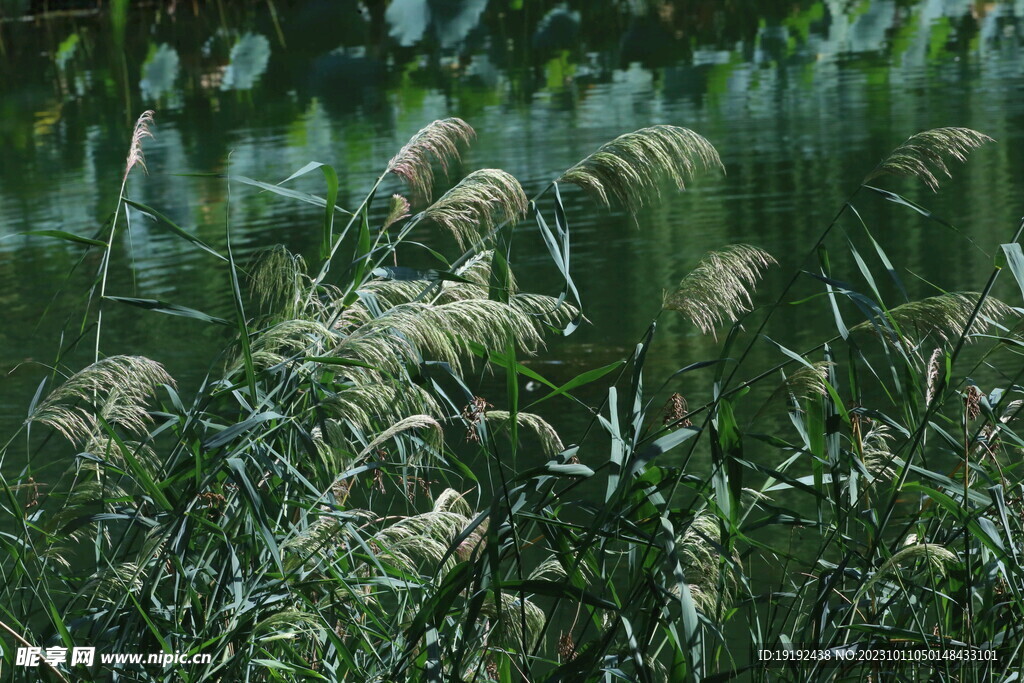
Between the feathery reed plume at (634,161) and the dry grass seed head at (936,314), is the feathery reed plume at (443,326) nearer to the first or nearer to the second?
the feathery reed plume at (634,161)

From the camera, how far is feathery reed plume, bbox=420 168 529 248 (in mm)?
2424

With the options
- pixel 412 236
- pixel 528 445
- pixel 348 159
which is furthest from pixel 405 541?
pixel 348 159

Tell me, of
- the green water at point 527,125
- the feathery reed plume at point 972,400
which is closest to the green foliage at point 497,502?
the feathery reed plume at point 972,400

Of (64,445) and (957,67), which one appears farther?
(957,67)

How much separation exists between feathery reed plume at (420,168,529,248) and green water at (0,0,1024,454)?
535 millimetres

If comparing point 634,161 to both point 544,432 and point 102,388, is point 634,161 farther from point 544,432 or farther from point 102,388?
point 102,388

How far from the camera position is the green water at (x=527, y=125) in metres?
7.30

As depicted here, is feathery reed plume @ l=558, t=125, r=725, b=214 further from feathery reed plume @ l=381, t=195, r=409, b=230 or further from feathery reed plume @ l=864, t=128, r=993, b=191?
feathery reed plume @ l=381, t=195, r=409, b=230

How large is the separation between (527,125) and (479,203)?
33.4 ft

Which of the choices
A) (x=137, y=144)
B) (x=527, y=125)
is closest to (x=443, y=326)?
(x=137, y=144)

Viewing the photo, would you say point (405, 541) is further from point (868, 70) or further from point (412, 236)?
point (868, 70)

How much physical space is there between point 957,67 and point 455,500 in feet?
40.7

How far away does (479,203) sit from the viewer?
2480 millimetres

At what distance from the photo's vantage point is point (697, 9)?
1925 centimetres
